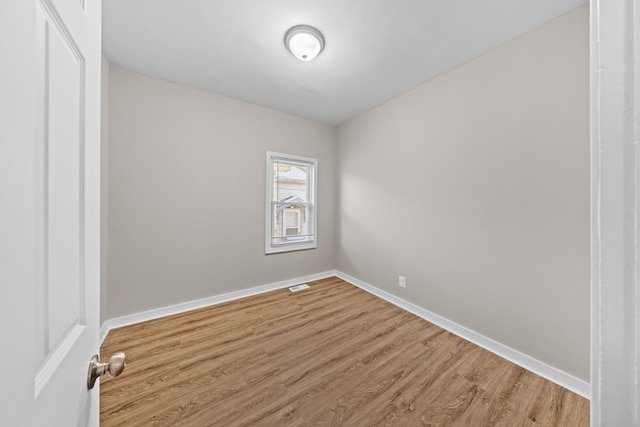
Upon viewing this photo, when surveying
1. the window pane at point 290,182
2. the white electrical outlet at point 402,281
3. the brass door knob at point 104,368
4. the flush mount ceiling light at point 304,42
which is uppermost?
the flush mount ceiling light at point 304,42

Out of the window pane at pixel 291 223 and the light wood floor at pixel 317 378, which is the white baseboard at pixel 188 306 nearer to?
the light wood floor at pixel 317 378

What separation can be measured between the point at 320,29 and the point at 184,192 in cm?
206

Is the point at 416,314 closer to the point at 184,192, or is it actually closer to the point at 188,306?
the point at 188,306

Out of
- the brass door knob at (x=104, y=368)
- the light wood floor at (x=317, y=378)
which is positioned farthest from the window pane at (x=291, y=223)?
the brass door knob at (x=104, y=368)

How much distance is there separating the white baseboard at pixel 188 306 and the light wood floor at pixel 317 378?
0.08 m

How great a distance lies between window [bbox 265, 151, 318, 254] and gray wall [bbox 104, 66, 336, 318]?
0.12 metres

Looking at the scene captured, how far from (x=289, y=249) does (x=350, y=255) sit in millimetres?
931

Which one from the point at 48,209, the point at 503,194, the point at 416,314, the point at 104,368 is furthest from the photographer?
the point at 416,314

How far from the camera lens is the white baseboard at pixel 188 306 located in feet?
6.93

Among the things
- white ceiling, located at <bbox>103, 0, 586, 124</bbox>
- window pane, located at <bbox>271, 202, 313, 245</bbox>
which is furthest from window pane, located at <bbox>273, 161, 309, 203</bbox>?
white ceiling, located at <bbox>103, 0, 586, 124</bbox>

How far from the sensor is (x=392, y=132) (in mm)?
2717

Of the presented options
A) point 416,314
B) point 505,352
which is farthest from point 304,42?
point 505,352

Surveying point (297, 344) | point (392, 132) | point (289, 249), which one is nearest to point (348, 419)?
point (297, 344)

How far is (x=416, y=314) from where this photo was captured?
7.88 feet
